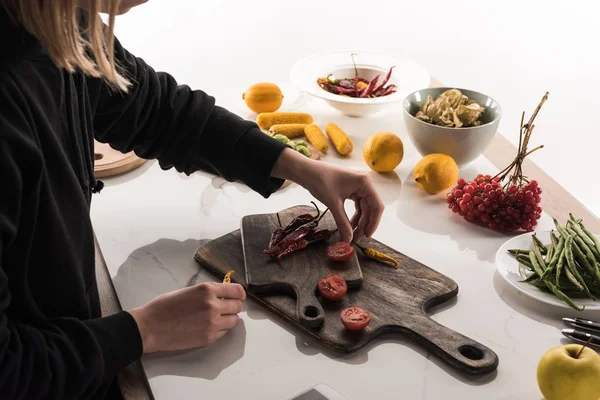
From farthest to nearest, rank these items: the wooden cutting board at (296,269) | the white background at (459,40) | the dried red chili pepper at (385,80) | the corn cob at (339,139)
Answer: the white background at (459,40) → the dried red chili pepper at (385,80) → the corn cob at (339,139) → the wooden cutting board at (296,269)

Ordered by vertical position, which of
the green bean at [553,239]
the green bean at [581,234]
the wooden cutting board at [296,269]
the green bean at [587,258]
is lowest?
the wooden cutting board at [296,269]

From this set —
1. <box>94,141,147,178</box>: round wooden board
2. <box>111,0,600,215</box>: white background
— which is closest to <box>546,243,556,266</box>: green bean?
<box>94,141,147,178</box>: round wooden board

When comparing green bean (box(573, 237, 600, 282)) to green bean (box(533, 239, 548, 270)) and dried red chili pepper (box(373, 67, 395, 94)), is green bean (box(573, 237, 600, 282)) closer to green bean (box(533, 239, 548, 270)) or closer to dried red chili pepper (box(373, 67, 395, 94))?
green bean (box(533, 239, 548, 270))

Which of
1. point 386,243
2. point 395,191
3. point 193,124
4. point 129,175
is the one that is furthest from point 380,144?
point 129,175

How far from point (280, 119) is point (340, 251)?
26.2 inches

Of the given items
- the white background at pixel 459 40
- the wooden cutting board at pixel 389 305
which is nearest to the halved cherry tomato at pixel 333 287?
the wooden cutting board at pixel 389 305

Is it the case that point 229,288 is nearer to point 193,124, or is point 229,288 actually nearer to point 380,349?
point 380,349

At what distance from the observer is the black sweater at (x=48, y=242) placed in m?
0.97

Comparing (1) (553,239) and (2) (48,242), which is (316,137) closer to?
(1) (553,239)

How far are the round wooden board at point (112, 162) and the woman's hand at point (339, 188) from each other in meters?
0.42

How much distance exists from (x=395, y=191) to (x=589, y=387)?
0.75 metres

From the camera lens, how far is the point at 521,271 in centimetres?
134

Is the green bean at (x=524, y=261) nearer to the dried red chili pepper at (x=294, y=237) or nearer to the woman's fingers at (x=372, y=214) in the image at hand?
the woman's fingers at (x=372, y=214)

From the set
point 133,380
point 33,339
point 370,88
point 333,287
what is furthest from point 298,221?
point 370,88
